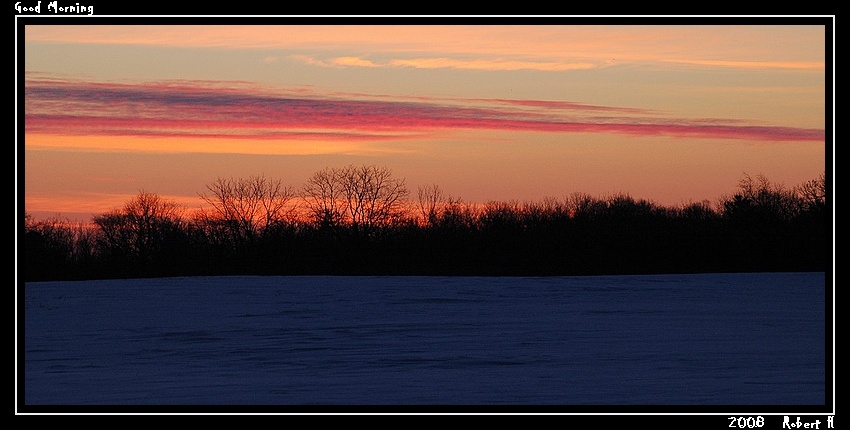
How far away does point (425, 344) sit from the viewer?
12.4m

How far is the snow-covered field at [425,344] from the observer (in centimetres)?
916

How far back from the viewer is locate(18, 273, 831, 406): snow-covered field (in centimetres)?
916

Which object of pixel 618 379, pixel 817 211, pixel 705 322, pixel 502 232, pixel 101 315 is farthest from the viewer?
pixel 502 232

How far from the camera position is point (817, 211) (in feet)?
171

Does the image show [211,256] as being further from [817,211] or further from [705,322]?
[705,322]

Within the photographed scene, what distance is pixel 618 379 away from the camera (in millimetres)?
9828
